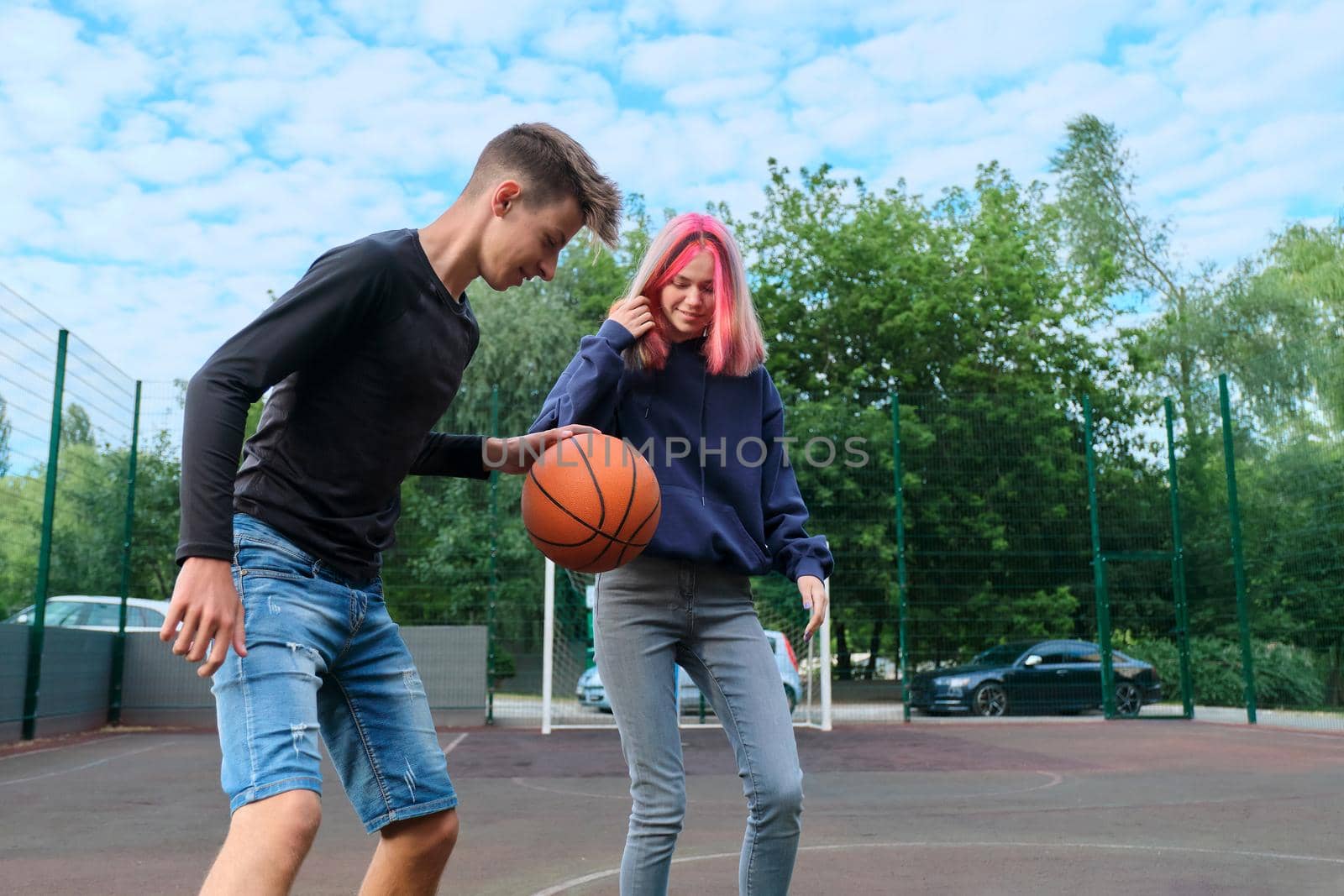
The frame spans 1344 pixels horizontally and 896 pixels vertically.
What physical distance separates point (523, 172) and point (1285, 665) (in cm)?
1138

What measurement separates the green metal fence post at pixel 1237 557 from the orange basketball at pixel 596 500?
34.3ft

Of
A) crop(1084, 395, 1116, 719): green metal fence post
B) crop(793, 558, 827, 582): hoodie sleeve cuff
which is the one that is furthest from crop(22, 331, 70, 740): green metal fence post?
crop(1084, 395, 1116, 719): green metal fence post

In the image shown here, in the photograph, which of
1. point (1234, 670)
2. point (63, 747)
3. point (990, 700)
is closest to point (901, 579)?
point (990, 700)

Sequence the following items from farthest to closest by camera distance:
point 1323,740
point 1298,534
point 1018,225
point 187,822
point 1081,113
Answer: point 1081,113 → point 1018,225 → point 1298,534 → point 1323,740 → point 187,822

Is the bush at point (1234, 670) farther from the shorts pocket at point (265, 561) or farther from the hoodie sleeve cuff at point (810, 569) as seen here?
the shorts pocket at point (265, 561)

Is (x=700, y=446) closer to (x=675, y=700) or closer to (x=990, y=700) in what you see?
(x=675, y=700)

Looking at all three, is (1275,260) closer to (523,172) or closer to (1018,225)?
(1018,225)

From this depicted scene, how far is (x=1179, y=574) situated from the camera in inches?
469

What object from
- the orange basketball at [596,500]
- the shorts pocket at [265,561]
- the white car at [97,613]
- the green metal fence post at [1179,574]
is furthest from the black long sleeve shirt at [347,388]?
the green metal fence post at [1179,574]

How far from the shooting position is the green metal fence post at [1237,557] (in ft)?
36.2

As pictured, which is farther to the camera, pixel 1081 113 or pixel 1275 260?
pixel 1081 113

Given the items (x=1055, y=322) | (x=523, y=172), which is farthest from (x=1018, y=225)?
(x=523, y=172)

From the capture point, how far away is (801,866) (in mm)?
3910

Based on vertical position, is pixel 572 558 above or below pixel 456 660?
above
